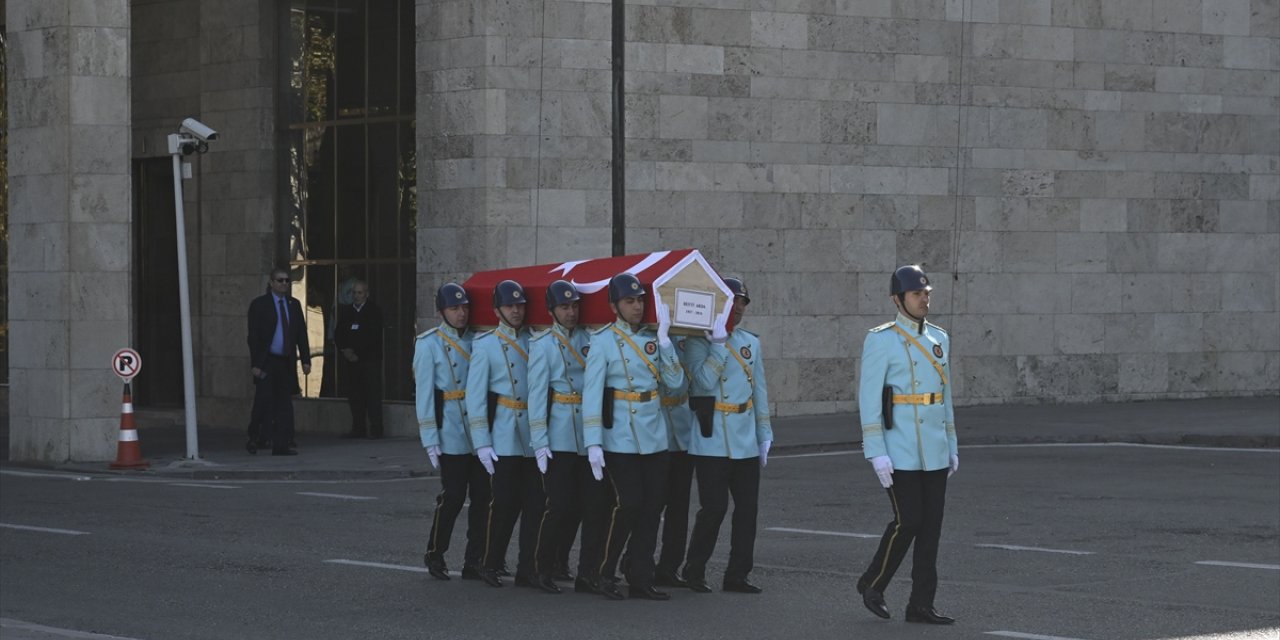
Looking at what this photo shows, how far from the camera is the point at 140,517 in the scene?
16.3m

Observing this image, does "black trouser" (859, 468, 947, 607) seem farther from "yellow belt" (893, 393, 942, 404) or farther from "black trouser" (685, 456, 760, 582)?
"black trouser" (685, 456, 760, 582)

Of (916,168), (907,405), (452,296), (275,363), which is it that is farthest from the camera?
(916,168)

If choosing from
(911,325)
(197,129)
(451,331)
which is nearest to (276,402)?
(197,129)

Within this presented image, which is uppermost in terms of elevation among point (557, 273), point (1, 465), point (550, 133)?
point (550, 133)

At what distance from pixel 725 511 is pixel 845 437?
10.7 metres

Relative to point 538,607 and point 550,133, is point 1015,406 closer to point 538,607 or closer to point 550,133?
point 550,133

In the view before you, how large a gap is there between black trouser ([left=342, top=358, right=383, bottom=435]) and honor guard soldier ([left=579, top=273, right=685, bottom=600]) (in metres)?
13.2

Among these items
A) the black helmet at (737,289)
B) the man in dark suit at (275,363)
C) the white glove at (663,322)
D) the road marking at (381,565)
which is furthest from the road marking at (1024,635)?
the man in dark suit at (275,363)

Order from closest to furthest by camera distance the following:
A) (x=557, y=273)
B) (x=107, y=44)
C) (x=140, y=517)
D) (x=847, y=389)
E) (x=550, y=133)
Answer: (x=557, y=273), (x=140, y=517), (x=107, y=44), (x=550, y=133), (x=847, y=389)

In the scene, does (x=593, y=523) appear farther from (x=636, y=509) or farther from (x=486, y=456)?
(x=486, y=456)

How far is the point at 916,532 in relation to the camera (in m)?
10.6

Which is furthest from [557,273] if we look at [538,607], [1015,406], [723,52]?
[1015,406]

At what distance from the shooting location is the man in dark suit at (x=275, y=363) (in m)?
22.7

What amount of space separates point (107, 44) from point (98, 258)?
231 centimetres
